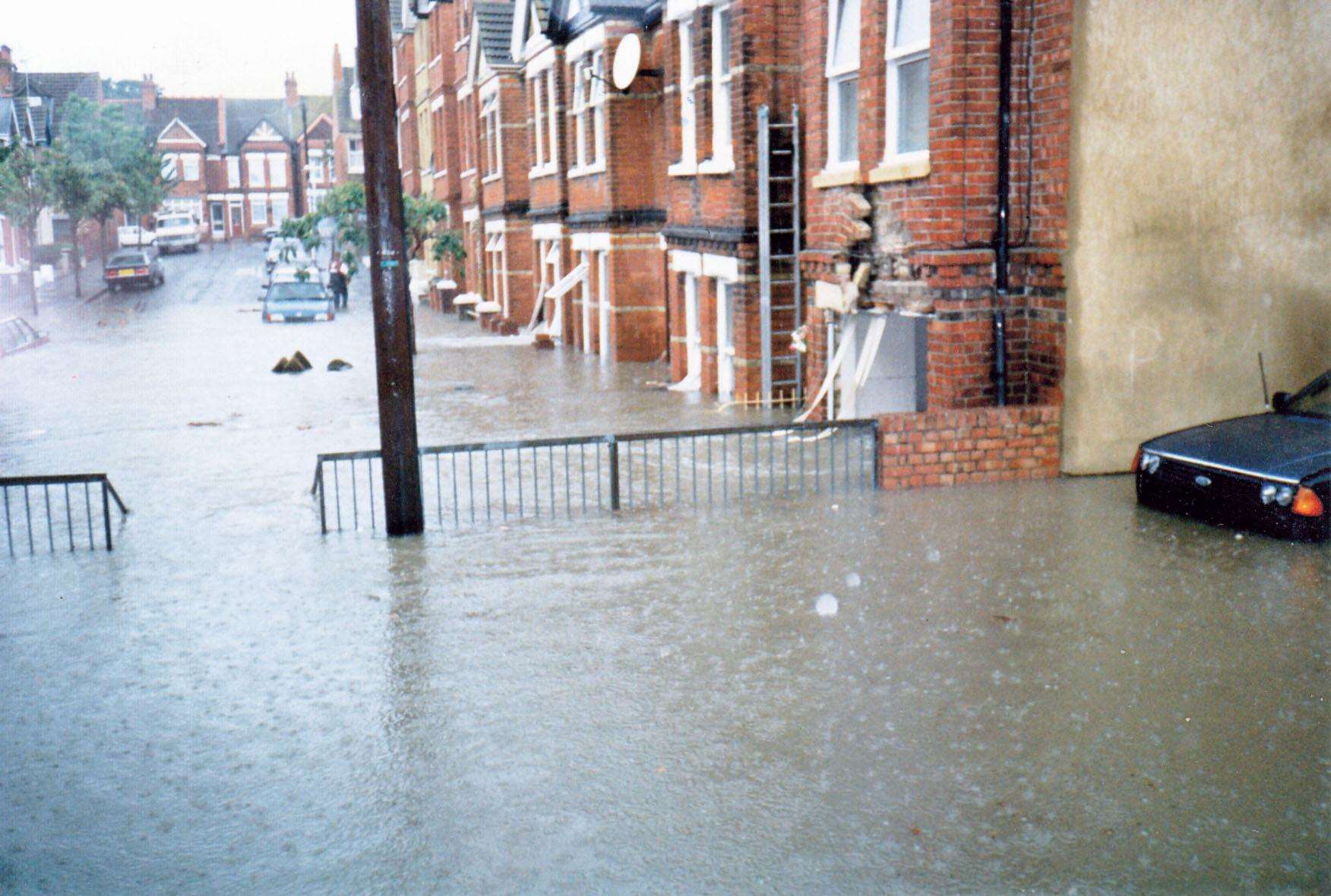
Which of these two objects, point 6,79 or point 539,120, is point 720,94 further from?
point 6,79

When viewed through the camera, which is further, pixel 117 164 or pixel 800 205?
pixel 117 164

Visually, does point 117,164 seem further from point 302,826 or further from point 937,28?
point 302,826

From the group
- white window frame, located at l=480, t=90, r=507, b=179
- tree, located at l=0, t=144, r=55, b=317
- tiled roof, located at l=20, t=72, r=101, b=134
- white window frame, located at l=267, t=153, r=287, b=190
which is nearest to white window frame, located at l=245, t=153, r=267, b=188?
white window frame, located at l=267, t=153, r=287, b=190

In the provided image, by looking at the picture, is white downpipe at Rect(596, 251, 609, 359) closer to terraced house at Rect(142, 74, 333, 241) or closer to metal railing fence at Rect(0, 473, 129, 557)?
metal railing fence at Rect(0, 473, 129, 557)

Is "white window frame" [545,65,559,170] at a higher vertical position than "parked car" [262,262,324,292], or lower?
higher

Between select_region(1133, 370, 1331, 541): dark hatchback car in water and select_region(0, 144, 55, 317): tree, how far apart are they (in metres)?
43.1

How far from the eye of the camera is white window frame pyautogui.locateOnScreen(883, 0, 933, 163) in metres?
13.9

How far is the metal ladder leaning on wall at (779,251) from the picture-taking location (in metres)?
18.3

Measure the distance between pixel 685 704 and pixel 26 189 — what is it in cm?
5062

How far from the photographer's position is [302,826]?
221 inches

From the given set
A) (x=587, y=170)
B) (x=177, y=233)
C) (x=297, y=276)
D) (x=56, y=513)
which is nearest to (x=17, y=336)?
(x=297, y=276)

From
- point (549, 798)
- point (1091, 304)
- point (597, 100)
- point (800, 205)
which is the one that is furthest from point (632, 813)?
point (597, 100)

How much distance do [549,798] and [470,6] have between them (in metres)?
39.3

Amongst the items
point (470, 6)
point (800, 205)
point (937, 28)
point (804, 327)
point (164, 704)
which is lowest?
point (164, 704)
